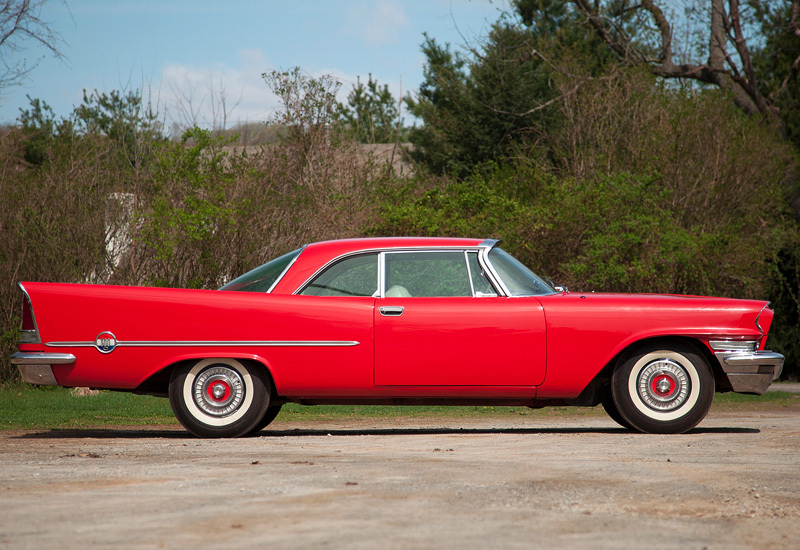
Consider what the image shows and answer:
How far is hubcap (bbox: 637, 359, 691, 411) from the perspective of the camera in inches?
307

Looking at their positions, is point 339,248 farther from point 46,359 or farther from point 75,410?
point 75,410

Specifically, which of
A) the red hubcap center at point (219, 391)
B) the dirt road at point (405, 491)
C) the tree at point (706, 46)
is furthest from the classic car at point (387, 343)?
the tree at point (706, 46)

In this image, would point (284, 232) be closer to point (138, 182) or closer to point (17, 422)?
point (138, 182)

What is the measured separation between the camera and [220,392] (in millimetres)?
7695

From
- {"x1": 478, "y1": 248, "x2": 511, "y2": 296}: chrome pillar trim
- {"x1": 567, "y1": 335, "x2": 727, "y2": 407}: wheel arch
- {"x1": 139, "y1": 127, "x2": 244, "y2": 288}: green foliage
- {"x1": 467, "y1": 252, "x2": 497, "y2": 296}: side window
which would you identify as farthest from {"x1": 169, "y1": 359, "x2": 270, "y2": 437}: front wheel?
{"x1": 139, "y1": 127, "x2": 244, "y2": 288}: green foliage

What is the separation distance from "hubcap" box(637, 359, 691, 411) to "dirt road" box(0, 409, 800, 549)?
31 cm

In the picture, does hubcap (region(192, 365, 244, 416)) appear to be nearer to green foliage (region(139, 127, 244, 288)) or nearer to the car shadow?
the car shadow

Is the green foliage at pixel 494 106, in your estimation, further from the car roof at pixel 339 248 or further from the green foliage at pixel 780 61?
the car roof at pixel 339 248

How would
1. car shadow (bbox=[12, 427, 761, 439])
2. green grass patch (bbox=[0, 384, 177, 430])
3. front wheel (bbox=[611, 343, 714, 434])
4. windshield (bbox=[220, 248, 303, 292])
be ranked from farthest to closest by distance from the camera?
green grass patch (bbox=[0, 384, 177, 430]) < car shadow (bbox=[12, 427, 761, 439]) < windshield (bbox=[220, 248, 303, 292]) < front wheel (bbox=[611, 343, 714, 434])

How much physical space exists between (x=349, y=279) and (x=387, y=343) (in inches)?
25.3

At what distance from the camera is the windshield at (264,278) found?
790 centimetres

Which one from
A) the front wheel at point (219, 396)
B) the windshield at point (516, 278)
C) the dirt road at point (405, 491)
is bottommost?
the dirt road at point (405, 491)

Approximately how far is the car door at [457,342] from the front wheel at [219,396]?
3.27 ft

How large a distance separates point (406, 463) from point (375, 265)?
2.26m
